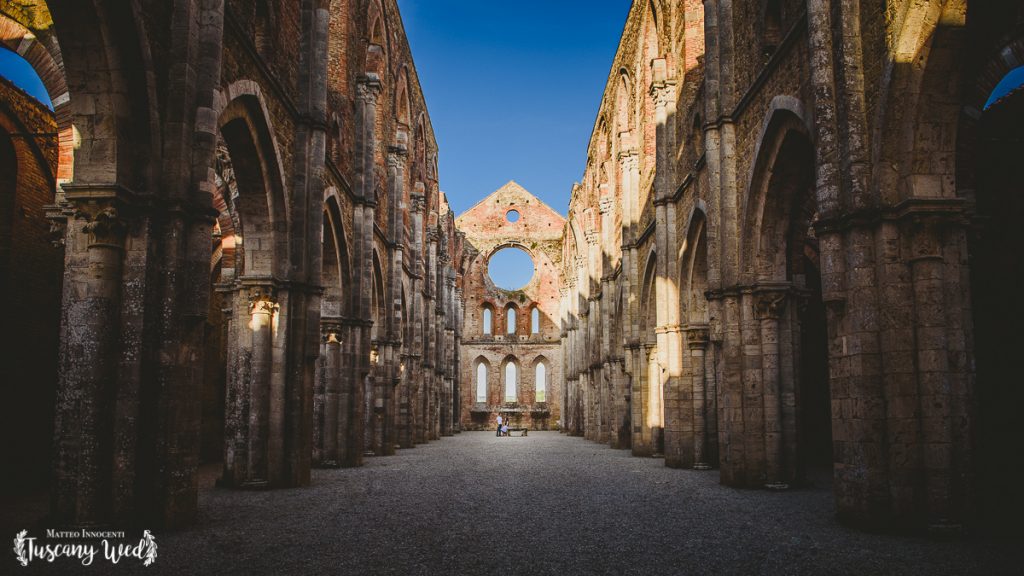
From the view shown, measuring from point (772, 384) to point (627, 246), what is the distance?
1176 cm

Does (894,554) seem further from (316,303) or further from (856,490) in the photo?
(316,303)

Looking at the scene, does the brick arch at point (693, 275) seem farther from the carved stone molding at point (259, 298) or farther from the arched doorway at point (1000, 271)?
the carved stone molding at point (259, 298)

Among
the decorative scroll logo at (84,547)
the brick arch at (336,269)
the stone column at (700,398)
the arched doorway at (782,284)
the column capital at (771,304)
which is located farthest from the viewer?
the brick arch at (336,269)

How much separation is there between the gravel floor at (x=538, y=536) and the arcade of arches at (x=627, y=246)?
741 mm

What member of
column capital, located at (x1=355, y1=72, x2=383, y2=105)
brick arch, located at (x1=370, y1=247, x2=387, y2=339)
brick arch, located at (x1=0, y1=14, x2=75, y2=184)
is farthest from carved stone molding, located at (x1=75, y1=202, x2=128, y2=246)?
brick arch, located at (x1=370, y1=247, x2=387, y2=339)

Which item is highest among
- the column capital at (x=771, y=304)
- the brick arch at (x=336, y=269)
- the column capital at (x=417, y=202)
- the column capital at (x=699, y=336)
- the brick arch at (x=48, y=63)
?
the column capital at (x=417, y=202)

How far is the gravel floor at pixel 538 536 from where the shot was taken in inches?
237

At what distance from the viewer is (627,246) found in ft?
76.0

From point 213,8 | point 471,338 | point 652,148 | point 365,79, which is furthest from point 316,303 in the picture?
point 471,338

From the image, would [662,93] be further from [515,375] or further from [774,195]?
[515,375]

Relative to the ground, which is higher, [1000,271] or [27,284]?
[1000,271]

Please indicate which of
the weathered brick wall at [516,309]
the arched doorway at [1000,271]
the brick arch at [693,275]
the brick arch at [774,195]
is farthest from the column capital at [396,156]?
the weathered brick wall at [516,309]

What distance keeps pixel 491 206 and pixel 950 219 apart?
138 feet

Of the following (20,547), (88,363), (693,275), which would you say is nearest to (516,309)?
(693,275)
